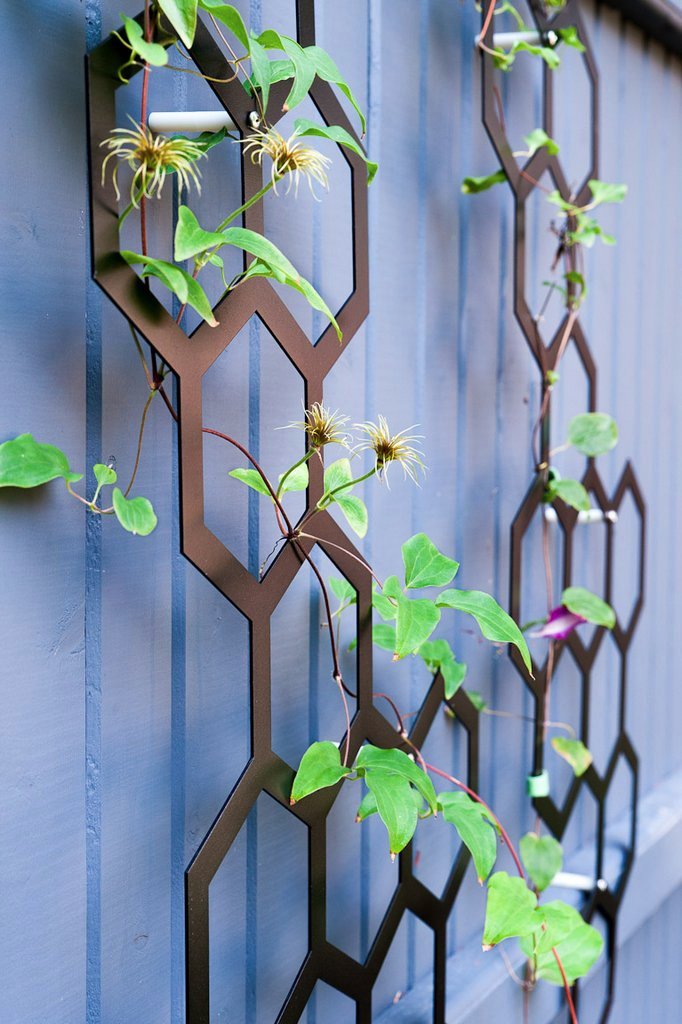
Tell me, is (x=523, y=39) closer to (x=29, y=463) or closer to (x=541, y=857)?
(x=29, y=463)

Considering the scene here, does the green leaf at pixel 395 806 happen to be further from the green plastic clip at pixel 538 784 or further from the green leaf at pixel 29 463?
the green plastic clip at pixel 538 784

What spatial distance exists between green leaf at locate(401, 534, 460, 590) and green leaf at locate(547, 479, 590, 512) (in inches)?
21.7

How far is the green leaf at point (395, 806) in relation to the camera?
777 millimetres

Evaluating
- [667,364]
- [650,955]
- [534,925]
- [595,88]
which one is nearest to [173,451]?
[534,925]

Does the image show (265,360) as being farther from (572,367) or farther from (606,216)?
(606,216)

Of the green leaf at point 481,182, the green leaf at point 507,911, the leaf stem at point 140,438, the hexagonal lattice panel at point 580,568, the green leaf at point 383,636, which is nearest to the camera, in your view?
the leaf stem at point 140,438

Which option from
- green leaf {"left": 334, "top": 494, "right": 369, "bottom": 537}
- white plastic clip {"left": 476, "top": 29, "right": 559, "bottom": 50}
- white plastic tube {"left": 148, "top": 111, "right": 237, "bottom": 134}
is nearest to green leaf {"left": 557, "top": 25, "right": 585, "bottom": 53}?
white plastic clip {"left": 476, "top": 29, "right": 559, "bottom": 50}

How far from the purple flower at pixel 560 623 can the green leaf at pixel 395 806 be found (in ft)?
1.65

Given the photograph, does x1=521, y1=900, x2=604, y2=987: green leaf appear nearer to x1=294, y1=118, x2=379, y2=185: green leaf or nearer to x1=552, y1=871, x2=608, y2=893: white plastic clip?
x1=552, y1=871, x2=608, y2=893: white plastic clip

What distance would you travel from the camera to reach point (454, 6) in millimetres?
1189

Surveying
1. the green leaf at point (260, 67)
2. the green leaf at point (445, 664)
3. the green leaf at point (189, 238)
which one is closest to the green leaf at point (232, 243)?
the green leaf at point (189, 238)

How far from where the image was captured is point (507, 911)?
0.92m

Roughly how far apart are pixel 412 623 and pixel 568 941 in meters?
0.57

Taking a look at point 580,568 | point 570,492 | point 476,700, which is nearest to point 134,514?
point 476,700
